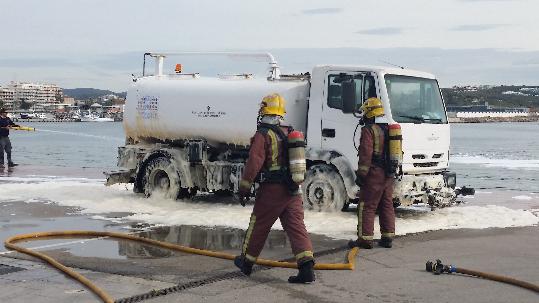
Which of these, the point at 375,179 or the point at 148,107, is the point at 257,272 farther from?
the point at 148,107

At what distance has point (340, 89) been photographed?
12242 millimetres

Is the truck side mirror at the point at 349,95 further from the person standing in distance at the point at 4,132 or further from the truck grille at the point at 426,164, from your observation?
the person standing in distance at the point at 4,132

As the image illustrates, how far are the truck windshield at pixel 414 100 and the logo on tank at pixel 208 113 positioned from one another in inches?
128

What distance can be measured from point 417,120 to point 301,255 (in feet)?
18.0

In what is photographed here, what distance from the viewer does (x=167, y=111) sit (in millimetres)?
14539

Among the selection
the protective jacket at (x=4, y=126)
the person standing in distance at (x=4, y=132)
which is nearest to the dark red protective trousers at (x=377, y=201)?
the person standing in distance at (x=4, y=132)

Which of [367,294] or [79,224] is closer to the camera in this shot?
[367,294]

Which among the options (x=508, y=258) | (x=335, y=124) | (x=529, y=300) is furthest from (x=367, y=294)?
(x=335, y=124)

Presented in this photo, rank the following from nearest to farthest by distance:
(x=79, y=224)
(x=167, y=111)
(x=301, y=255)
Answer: (x=301, y=255) < (x=79, y=224) < (x=167, y=111)

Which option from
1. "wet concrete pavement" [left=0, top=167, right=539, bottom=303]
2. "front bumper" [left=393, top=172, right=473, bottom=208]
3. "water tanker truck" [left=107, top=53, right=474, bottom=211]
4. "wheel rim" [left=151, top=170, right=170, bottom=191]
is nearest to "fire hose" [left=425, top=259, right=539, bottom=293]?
"wet concrete pavement" [left=0, top=167, right=539, bottom=303]

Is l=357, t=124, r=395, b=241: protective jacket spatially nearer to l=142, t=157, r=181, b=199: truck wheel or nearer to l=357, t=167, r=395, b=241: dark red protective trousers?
l=357, t=167, r=395, b=241: dark red protective trousers

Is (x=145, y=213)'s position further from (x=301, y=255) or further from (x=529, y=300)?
(x=529, y=300)

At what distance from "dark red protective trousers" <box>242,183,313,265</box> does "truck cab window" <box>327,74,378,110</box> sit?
477 cm

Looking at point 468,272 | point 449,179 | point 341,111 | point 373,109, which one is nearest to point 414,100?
point 341,111
